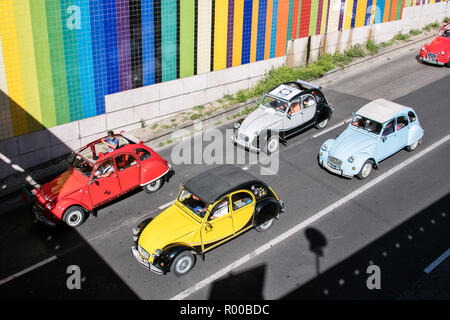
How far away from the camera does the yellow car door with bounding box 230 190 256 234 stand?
1211 centimetres

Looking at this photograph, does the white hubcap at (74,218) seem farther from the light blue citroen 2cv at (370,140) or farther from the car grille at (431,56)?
the car grille at (431,56)

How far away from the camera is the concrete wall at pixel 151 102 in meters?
15.9

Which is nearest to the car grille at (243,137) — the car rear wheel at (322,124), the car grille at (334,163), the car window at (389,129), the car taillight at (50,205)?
the car grille at (334,163)

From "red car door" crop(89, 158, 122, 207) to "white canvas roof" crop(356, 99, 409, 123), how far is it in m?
8.60

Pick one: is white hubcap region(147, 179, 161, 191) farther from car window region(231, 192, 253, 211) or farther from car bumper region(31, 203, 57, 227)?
car window region(231, 192, 253, 211)

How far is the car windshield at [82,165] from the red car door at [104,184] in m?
0.23

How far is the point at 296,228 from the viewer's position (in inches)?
522

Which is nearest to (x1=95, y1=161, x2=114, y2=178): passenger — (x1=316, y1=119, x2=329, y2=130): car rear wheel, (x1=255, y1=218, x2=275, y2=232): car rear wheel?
(x1=255, y1=218, x2=275, y2=232): car rear wheel

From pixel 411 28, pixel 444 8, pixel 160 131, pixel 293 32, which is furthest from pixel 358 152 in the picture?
pixel 444 8

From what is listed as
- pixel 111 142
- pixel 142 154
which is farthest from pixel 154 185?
pixel 111 142

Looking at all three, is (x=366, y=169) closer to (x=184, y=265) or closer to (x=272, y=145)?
(x=272, y=145)
